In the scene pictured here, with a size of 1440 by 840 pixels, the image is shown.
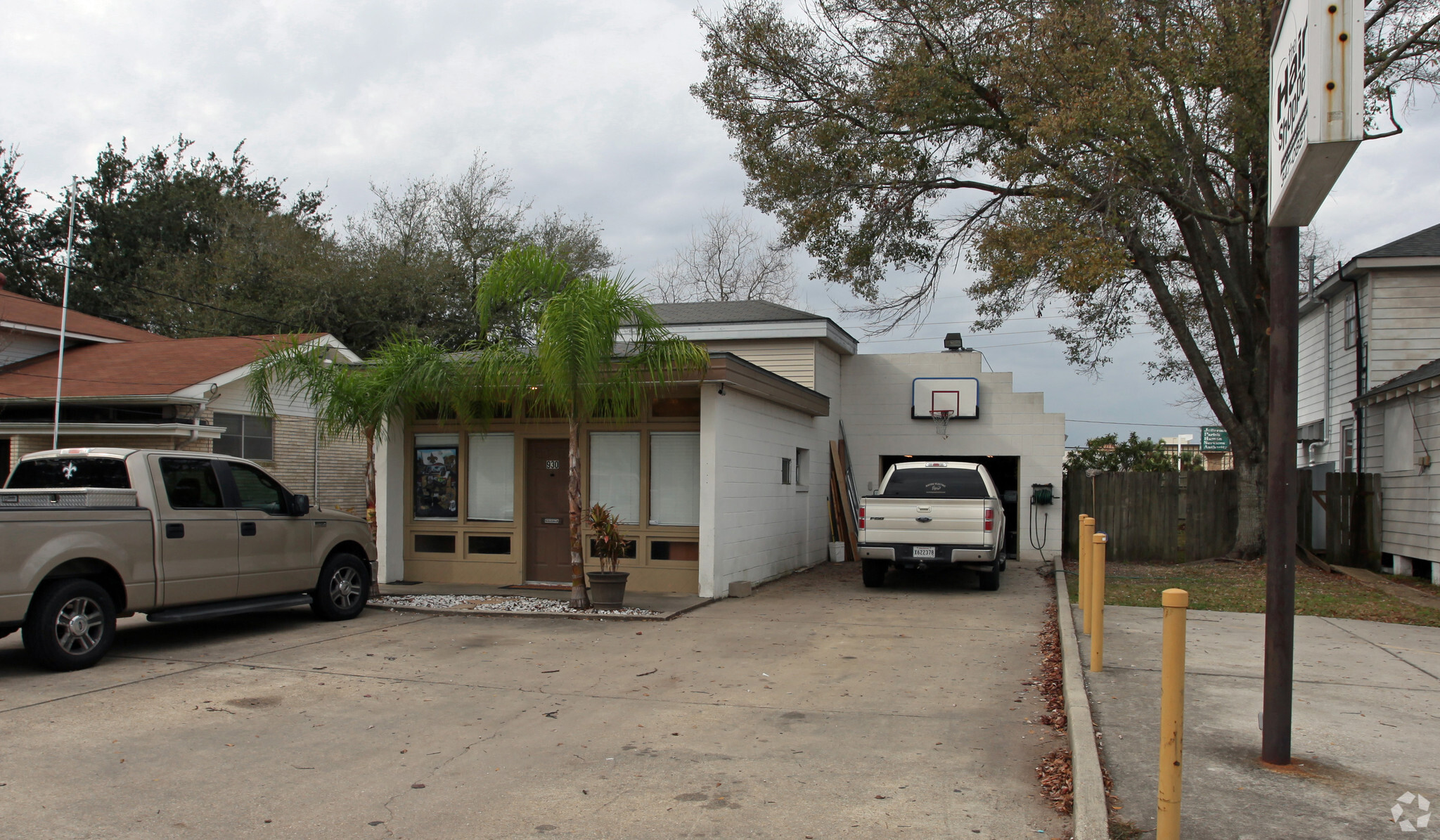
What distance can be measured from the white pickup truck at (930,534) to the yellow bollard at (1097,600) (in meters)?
4.63

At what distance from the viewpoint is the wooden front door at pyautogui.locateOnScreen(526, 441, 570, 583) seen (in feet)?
43.5

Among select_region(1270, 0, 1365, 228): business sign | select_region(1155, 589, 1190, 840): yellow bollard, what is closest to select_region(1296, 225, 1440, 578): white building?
select_region(1270, 0, 1365, 228): business sign

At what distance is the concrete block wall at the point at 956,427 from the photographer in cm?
1853

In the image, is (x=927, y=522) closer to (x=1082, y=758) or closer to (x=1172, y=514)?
(x=1172, y=514)

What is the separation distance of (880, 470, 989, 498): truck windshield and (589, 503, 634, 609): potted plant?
14.9 feet

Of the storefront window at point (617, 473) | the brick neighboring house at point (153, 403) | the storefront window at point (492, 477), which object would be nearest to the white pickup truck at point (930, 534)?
the storefront window at point (617, 473)

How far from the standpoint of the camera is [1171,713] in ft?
13.5

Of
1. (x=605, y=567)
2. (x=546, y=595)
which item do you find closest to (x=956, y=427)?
(x=605, y=567)

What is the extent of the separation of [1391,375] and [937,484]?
9.21 metres

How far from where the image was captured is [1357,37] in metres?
4.18

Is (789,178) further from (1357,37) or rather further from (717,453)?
(1357,37)

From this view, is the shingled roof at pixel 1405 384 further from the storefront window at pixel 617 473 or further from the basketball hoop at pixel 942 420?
the storefront window at pixel 617 473

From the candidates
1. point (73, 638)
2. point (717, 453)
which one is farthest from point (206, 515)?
point (717, 453)

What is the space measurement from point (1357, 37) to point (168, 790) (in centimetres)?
681
